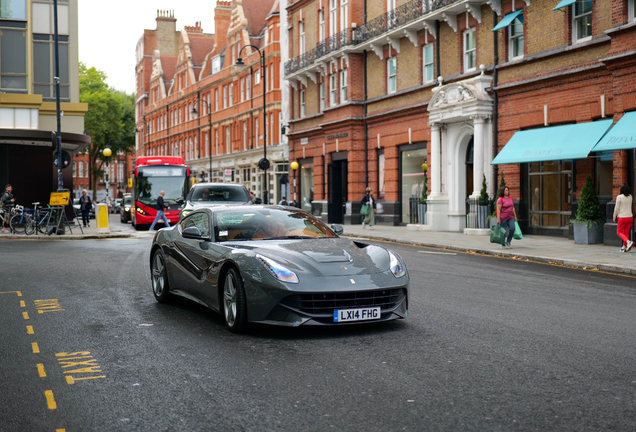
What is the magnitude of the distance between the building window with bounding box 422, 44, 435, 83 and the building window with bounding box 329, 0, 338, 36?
8058 mm

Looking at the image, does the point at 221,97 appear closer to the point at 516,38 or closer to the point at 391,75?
the point at 391,75

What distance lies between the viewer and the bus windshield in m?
32.7

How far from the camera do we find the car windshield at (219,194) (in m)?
24.5

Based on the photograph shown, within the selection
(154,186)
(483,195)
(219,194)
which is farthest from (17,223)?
(483,195)

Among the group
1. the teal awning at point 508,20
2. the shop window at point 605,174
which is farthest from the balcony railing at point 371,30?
the shop window at point 605,174

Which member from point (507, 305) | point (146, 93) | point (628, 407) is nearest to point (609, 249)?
point (507, 305)

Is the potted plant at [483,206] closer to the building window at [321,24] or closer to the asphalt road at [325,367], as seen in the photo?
the asphalt road at [325,367]

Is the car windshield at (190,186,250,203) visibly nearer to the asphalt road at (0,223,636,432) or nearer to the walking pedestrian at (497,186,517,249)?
the walking pedestrian at (497,186,517,249)

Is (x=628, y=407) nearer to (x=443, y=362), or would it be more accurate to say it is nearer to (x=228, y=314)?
Answer: (x=443, y=362)

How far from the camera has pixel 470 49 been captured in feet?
90.3

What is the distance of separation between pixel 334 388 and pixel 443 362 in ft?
3.86

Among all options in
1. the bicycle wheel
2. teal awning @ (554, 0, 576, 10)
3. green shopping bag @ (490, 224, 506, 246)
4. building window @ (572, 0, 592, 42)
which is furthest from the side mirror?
the bicycle wheel

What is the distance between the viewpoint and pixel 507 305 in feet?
30.3

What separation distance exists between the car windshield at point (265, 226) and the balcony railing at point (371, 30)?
20746 mm
